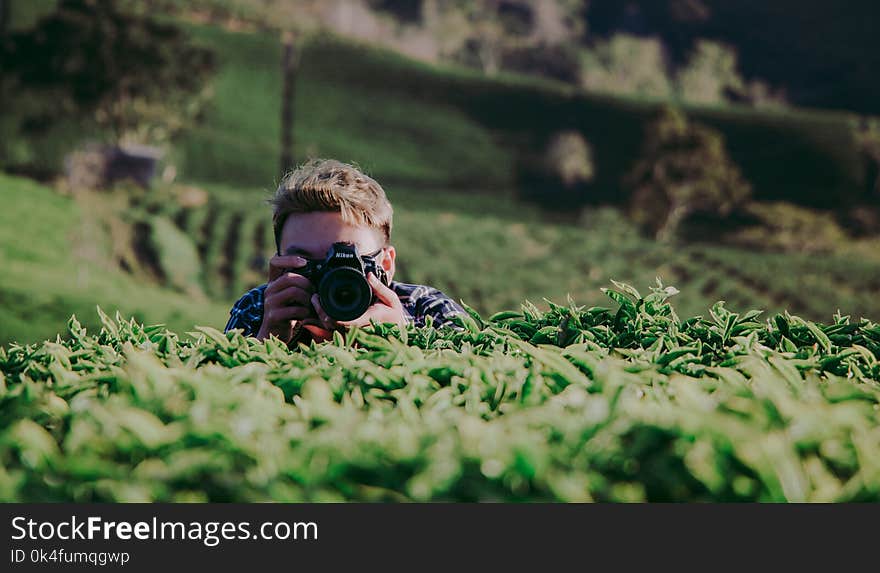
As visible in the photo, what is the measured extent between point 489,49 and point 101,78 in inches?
276

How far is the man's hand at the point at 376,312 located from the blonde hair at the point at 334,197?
298 mm

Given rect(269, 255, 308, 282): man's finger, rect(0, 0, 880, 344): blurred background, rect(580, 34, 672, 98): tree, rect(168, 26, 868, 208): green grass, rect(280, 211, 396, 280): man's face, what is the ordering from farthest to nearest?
1. rect(580, 34, 672, 98): tree
2. rect(168, 26, 868, 208): green grass
3. rect(0, 0, 880, 344): blurred background
4. rect(280, 211, 396, 280): man's face
5. rect(269, 255, 308, 282): man's finger

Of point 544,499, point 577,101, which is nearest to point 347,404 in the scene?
point 544,499

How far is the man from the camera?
82.4 inches

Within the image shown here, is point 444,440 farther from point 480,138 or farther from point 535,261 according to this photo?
point 480,138

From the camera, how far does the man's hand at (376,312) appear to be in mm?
2010

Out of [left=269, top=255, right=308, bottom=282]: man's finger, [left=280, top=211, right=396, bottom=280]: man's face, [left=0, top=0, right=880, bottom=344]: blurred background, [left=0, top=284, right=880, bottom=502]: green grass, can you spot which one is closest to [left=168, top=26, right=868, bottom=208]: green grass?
[left=0, top=0, right=880, bottom=344]: blurred background

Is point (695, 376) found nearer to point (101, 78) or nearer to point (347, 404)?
point (347, 404)

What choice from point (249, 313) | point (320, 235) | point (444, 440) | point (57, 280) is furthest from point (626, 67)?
point (444, 440)

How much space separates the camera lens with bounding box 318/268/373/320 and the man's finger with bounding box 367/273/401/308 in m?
0.18

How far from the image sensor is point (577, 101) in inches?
630

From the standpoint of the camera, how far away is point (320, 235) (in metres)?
2.29

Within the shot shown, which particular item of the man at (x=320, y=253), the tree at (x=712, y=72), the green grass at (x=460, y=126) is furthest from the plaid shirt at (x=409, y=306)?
the tree at (x=712, y=72)

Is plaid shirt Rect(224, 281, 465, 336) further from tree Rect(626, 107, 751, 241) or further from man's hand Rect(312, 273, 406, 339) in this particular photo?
tree Rect(626, 107, 751, 241)
